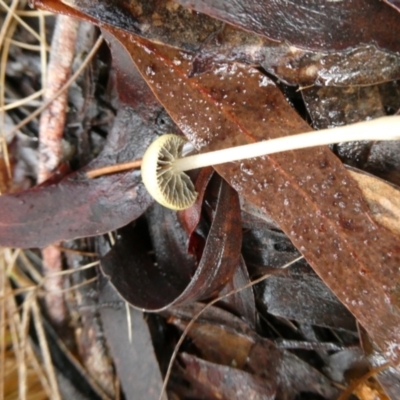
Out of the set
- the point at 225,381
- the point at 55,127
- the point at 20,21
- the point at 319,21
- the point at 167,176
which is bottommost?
the point at 225,381

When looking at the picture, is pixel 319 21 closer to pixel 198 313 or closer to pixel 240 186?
pixel 240 186

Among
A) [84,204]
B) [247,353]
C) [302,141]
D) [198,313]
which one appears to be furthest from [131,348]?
[302,141]

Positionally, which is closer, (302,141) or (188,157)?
(302,141)

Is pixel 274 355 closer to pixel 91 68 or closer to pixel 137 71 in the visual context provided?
pixel 137 71

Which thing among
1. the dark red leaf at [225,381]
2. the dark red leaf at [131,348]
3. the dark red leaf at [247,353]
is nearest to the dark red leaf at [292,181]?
the dark red leaf at [247,353]

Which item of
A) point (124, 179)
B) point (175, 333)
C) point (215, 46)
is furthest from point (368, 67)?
point (175, 333)

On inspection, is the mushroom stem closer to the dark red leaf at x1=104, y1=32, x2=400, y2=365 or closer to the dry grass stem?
the dark red leaf at x1=104, y1=32, x2=400, y2=365

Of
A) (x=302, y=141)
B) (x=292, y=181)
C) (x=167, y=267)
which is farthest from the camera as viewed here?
(x=167, y=267)
